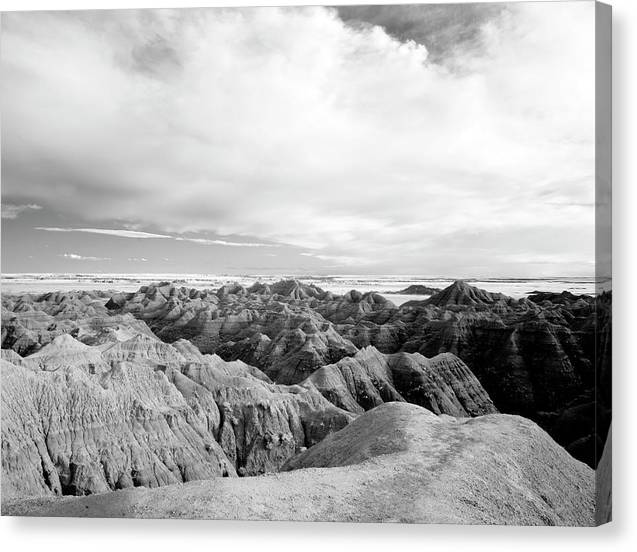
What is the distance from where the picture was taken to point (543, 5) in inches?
171

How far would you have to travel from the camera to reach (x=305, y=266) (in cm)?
494

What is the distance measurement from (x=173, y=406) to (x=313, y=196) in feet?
7.21

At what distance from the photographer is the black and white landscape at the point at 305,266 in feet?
14.5

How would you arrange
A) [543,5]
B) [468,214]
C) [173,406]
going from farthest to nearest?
[173,406] < [468,214] < [543,5]

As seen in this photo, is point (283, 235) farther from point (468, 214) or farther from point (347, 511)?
point (347, 511)

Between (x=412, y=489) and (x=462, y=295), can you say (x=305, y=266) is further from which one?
(x=412, y=489)

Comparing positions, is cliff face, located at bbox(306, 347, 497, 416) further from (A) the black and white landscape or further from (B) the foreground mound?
(B) the foreground mound

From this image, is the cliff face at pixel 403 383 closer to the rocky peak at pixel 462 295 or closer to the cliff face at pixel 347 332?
the cliff face at pixel 347 332

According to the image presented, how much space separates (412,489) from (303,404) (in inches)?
46.6

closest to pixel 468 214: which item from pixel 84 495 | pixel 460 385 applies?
pixel 460 385

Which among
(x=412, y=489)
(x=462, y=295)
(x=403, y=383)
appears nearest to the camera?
(x=412, y=489)

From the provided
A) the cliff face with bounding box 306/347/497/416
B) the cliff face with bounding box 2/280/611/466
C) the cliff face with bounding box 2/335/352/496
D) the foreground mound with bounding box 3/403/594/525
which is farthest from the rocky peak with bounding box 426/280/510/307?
the cliff face with bounding box 2/335/352/496

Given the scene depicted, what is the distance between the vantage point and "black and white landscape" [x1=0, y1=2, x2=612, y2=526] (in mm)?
4414

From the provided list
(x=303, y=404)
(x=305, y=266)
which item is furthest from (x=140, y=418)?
(x=305, y=266)
